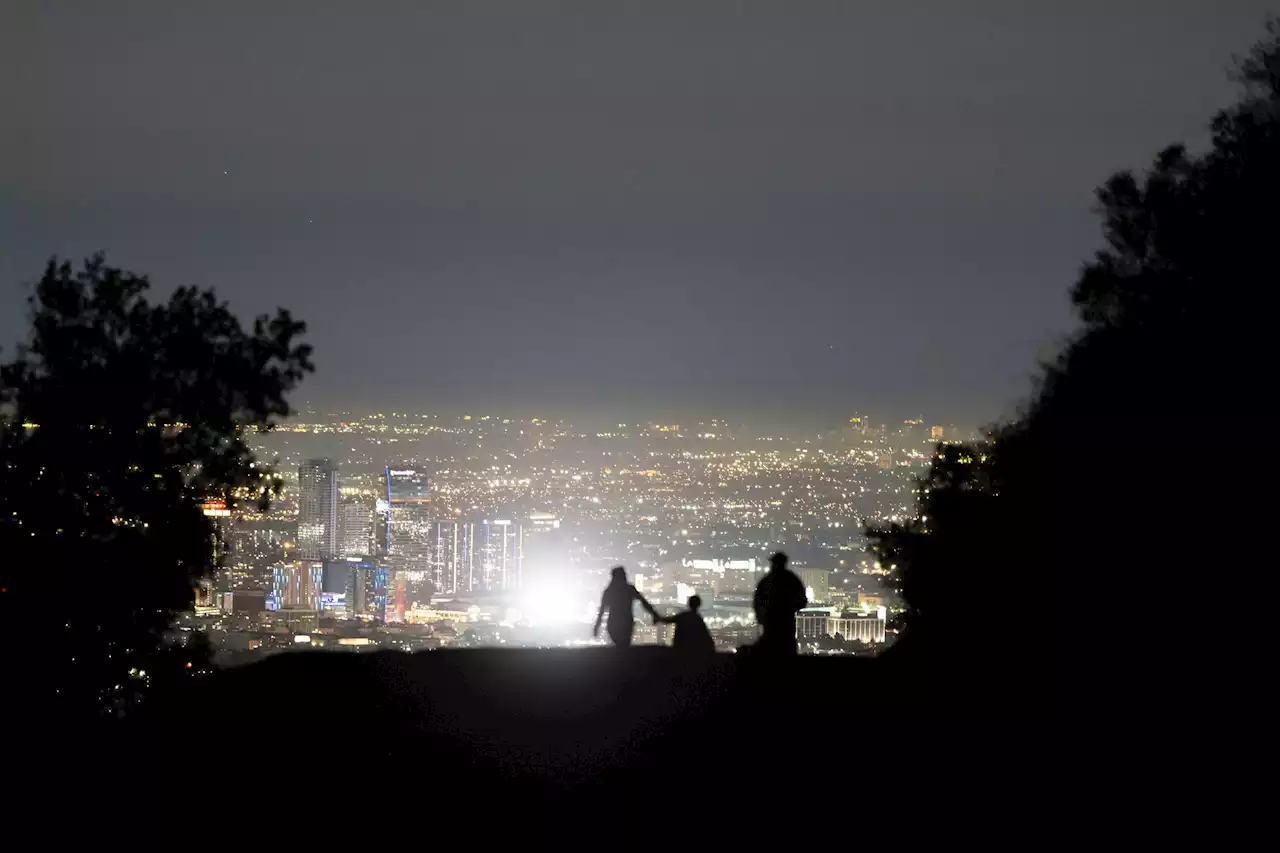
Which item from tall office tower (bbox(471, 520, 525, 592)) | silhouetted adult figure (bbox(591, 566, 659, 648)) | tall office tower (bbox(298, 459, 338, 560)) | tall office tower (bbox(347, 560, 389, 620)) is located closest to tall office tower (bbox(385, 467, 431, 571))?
tall office tower (bbox(471, 520, 525, 592))

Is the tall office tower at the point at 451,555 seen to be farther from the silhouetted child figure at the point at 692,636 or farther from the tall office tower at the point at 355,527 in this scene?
the silhouetted child figure at the point at 692,636

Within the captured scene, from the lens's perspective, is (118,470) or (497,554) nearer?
(118,470)

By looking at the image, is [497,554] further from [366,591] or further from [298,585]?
[298,585]

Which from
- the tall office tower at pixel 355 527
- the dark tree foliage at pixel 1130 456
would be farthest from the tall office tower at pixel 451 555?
the dark tree foliage at pixel 1130 456

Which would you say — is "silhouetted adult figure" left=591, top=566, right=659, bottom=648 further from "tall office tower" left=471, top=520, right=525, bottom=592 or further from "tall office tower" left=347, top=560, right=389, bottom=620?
"tall office tower" left=471, top=520, right=525, bottom=592

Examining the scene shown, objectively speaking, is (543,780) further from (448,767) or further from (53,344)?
(53,344)

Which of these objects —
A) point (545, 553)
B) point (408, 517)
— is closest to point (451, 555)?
point (408, 517)
